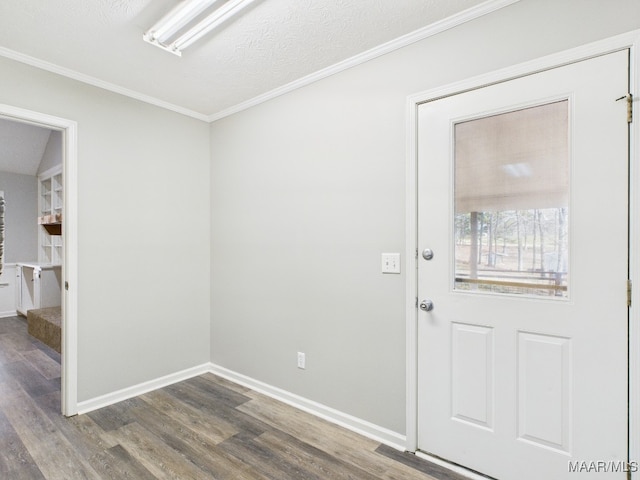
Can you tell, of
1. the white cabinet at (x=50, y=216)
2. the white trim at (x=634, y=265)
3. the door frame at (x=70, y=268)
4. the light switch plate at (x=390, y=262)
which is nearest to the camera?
the white trim at (x=634, y=265)

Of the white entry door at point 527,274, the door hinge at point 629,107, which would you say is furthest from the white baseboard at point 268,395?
the door hinge at point 629,107

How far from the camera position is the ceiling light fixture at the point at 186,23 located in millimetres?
1760

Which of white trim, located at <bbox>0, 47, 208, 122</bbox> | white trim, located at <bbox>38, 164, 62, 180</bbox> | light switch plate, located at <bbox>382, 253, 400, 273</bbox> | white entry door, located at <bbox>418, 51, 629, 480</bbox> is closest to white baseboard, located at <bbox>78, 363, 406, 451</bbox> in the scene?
white entry door, located at <bbox>418, 51, 629, 480</bbox>

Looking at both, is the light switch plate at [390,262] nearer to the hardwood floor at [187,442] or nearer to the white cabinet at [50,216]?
the hardwood floor at [187,442]

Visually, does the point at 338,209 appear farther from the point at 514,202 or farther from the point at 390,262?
the point at 514,202

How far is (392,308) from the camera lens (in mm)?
2191

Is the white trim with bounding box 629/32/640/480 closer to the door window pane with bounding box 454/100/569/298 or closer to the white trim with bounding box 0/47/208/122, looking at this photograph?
the door window pane with bounding box 454/100/569/298

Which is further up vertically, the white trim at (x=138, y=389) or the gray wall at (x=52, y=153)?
the gray wall at (x=52, y=153)

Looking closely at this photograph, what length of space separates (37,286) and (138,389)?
370 cm

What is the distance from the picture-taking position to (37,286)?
5.30 meters

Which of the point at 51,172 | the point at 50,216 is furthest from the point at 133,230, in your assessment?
the point at 51,172

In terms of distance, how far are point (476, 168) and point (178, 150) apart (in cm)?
253

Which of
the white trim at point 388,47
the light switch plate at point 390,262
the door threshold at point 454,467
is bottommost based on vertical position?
the door threshold at point 454,467

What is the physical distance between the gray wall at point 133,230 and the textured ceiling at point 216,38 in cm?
25
